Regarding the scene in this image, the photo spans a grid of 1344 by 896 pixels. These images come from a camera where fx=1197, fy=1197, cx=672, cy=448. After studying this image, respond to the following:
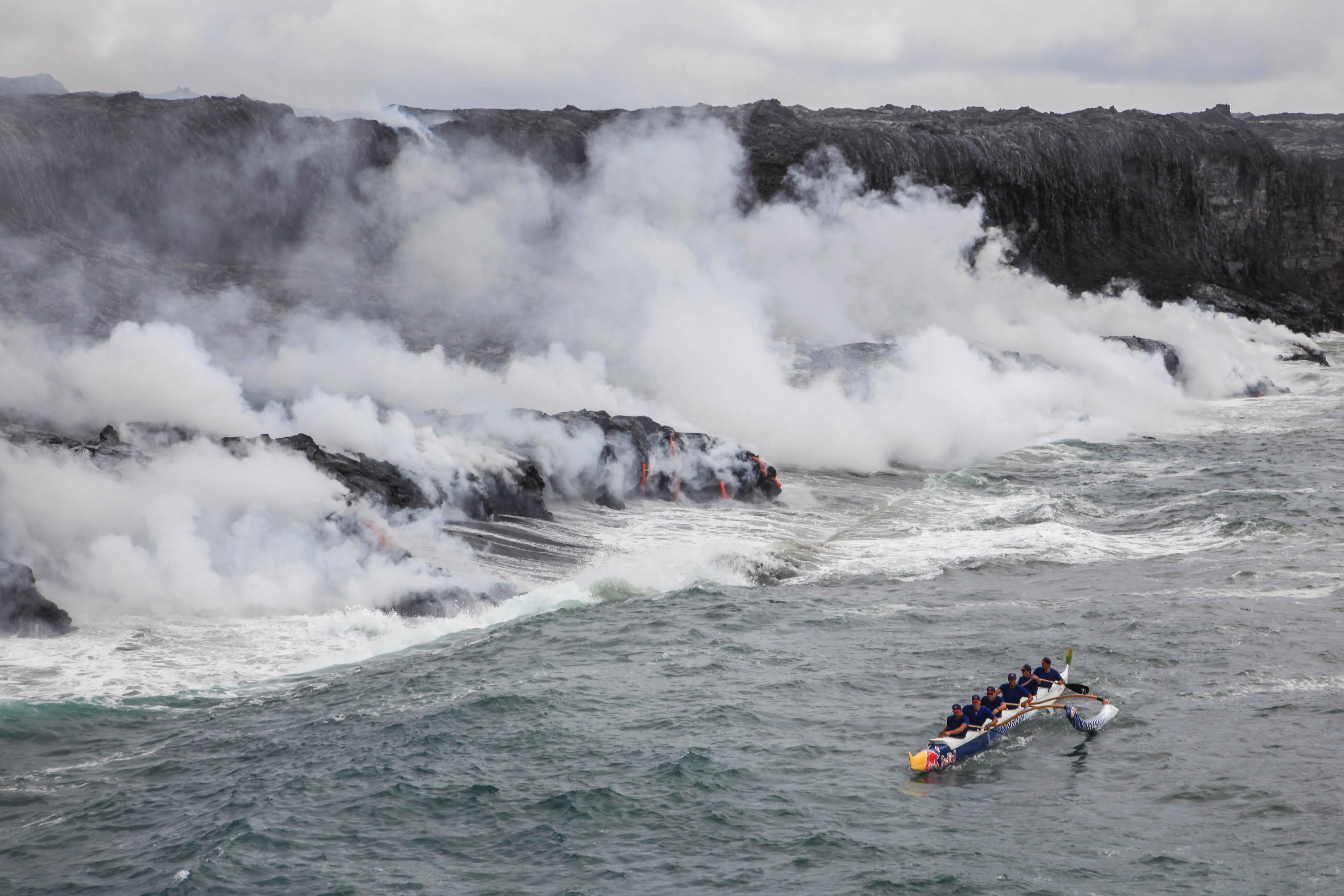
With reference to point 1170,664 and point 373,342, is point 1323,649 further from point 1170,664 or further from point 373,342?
point 373,342

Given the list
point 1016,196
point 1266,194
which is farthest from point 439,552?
point 1266,194

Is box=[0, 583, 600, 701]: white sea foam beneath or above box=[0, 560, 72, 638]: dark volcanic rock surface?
beneath

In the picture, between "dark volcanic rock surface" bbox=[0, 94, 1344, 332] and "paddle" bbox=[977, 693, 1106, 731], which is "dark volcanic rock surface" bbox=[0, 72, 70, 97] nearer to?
"dark volcanic rock surface" bbox=[0, 94, 1344, 332]

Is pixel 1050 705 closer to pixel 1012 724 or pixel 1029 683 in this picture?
pixel 1029 683

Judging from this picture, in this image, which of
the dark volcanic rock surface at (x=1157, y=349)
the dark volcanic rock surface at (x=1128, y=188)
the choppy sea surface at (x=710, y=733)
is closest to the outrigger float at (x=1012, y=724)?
the choppy sea surface at (x=710, y=733)

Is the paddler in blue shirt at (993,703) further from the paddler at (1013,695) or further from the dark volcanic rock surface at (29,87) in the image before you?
the dark volcanic rock surface at (29,87)

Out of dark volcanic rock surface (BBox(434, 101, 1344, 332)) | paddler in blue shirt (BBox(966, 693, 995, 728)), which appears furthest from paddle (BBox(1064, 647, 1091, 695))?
dark volcanic rock surface (BBox(434, 101, 1344, 332))
